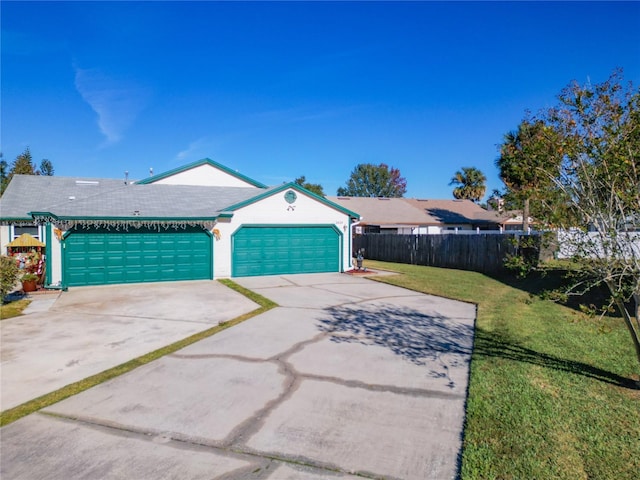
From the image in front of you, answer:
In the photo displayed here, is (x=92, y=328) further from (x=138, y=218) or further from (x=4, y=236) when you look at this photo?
(x=4, y=236)

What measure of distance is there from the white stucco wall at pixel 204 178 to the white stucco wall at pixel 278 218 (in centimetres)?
777

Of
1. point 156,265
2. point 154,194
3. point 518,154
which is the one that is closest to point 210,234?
point 156,265

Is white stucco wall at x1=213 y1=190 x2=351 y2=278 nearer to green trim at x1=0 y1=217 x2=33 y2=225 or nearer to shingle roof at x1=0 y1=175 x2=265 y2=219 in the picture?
shingle roof at x1=0 y1=175 x2=265 y2=219

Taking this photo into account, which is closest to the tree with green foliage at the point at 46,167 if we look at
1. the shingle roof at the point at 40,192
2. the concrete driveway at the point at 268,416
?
the shingle roof at the point at 40,192

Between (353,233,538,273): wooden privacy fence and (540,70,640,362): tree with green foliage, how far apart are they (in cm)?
1088

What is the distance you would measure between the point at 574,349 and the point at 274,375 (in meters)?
5.19

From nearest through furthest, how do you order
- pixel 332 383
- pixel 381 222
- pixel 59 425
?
pixel 59 425
pixel 332 383
pixel 381 222

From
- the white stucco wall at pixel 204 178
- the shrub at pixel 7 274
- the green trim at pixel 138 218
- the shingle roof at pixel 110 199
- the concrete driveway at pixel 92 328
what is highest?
the white stucco wall at pixel 204 178

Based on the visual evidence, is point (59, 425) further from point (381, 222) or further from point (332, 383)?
point (381, 222)

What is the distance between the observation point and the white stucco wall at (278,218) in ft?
53.0

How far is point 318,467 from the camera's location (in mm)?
3441

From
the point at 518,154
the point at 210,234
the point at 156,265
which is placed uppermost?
the point at 518,154

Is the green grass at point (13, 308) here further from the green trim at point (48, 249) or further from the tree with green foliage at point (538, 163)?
the tree with green foliage at point (538, 163)

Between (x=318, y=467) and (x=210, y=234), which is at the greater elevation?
(x=210, y=234)
